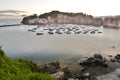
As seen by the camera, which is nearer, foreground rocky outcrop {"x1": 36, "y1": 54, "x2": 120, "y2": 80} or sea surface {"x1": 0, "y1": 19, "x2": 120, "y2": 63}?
foreground rocky outcrop {"x1": 36, "y1": 54, "x2": 120, "y2": 80}

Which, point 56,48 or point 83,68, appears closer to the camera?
point 83,68

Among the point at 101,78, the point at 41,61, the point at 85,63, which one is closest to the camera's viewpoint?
the point at 101,78

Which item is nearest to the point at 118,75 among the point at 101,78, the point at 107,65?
the point at 101,78

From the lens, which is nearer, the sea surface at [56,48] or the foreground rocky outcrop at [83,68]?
the foreground rocky outcrop at [83,68]

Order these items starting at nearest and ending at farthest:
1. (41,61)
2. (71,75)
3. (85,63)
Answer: (71,75) → (85,63) → (41,61)

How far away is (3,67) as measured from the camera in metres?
22.0

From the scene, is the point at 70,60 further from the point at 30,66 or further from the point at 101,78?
the point at 30,66

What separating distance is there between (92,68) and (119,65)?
19.7ft

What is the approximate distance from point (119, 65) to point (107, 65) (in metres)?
2.41

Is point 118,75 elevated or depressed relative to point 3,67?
depressed

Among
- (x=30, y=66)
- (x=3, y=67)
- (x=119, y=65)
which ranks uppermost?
(x=3, y=67)

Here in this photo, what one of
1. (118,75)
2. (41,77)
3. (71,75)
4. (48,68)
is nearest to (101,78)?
(118,75)

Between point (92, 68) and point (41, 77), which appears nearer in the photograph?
point (41, 77)

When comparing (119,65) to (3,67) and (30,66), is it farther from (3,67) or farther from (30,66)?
(3,67)
